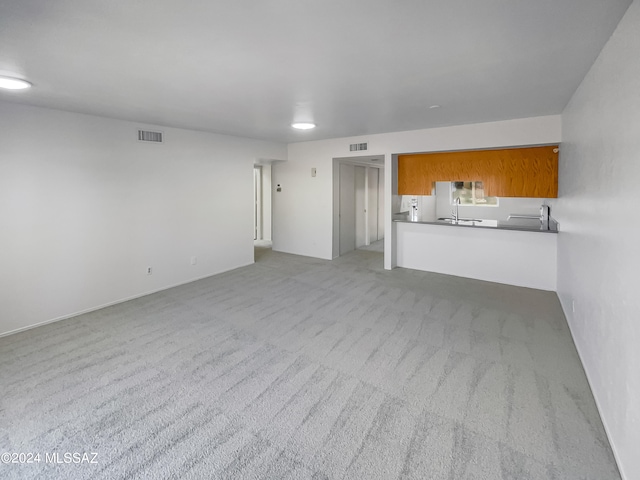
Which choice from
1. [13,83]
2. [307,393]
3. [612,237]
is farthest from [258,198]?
[612,237]

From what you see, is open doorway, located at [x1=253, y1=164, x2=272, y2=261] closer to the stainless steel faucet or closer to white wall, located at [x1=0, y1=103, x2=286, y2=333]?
white wall, located at [x1=0, y1=103, x2=286, y2=333]

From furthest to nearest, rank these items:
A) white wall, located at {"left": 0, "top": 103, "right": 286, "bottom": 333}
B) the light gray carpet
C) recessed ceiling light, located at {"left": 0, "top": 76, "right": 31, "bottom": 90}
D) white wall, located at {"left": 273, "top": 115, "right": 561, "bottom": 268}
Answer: white wall, located at {"left": 273, "top": 115, "right": 561, "bottom": 268} < white wall, located at {"left": 0, "top": 103, "right": 286, "bottom": 333} < recessed ceiling light, located at {"left": 0, "top": 76, "right": 31, "bottom": 90} < the light gray carpet

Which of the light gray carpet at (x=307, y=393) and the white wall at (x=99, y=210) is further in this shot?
the white wall at (x=99, y=210)

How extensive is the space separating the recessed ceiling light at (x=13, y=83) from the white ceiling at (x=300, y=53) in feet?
0.34

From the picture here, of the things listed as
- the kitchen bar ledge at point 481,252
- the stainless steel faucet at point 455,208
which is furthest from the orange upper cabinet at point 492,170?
the stainless steel faucet at point 455,208

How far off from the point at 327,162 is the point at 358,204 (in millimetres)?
1823

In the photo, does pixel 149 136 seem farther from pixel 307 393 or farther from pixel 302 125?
pixel 307 393

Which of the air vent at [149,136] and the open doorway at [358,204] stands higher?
the air vent at [149,136]

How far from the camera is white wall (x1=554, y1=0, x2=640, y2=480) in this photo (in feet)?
5.55

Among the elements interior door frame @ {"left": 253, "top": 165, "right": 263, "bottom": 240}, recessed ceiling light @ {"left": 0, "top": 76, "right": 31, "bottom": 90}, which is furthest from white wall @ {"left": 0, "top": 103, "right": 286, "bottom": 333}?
interior door frame @ {"left": 253, "top": 165, "right": 263, "bottom": 240}

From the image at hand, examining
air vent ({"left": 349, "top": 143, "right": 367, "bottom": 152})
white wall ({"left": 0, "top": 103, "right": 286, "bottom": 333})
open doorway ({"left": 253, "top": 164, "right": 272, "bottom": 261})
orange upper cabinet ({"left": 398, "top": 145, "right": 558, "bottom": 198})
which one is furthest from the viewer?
open doorway ({"left": 253, "top": 164, "right": 272, "bottom": 261})

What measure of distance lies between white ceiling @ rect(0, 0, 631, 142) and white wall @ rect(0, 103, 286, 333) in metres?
0.53

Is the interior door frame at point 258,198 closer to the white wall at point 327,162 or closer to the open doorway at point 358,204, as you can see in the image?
the white wall at point 327,162

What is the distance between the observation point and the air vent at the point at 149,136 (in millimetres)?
4750
